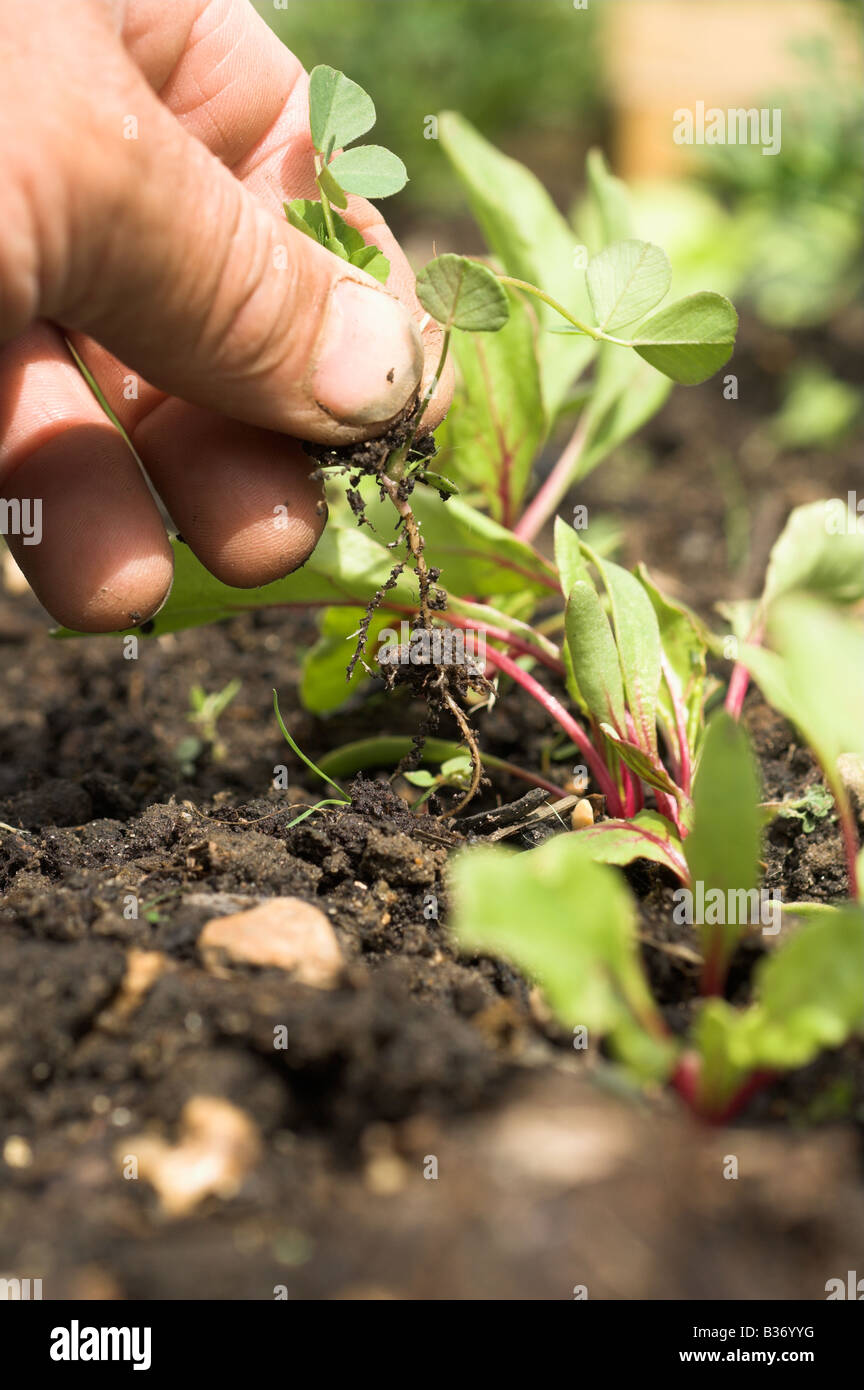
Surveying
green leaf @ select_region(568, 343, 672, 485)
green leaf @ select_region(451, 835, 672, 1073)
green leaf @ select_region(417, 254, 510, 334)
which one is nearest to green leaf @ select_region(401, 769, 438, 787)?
green leaf @ select_region(417, 254, 510, 334)

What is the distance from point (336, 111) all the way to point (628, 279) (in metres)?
0.46

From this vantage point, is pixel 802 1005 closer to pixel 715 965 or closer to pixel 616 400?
pixel 715 965

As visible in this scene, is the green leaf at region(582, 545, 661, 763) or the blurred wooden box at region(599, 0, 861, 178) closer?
the green leaf at region(582, 545, 661, 763)

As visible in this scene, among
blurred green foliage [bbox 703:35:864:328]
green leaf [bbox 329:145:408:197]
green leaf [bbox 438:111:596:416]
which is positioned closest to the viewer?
green leaf [bbox 329:145:408:197]

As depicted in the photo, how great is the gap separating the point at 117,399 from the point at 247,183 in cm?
41

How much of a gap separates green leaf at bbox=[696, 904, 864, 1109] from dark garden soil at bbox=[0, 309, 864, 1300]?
9 centimetres

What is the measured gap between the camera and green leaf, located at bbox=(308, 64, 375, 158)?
146 cm

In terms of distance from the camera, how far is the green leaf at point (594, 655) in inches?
54.2

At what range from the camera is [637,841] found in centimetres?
135

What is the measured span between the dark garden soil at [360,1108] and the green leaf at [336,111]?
0.90m

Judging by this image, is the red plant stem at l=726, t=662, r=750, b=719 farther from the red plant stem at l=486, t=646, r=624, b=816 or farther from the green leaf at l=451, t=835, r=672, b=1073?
the green leaf at l=451, t=835, r=672, b=1073

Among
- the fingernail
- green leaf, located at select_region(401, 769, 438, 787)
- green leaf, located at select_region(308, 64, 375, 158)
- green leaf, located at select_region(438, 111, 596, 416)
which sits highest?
green leaf, located at select_region(438, 111, 596, 416)

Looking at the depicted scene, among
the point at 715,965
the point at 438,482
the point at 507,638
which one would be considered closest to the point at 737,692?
the point at 507,638

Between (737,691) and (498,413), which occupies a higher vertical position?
(498,413)
